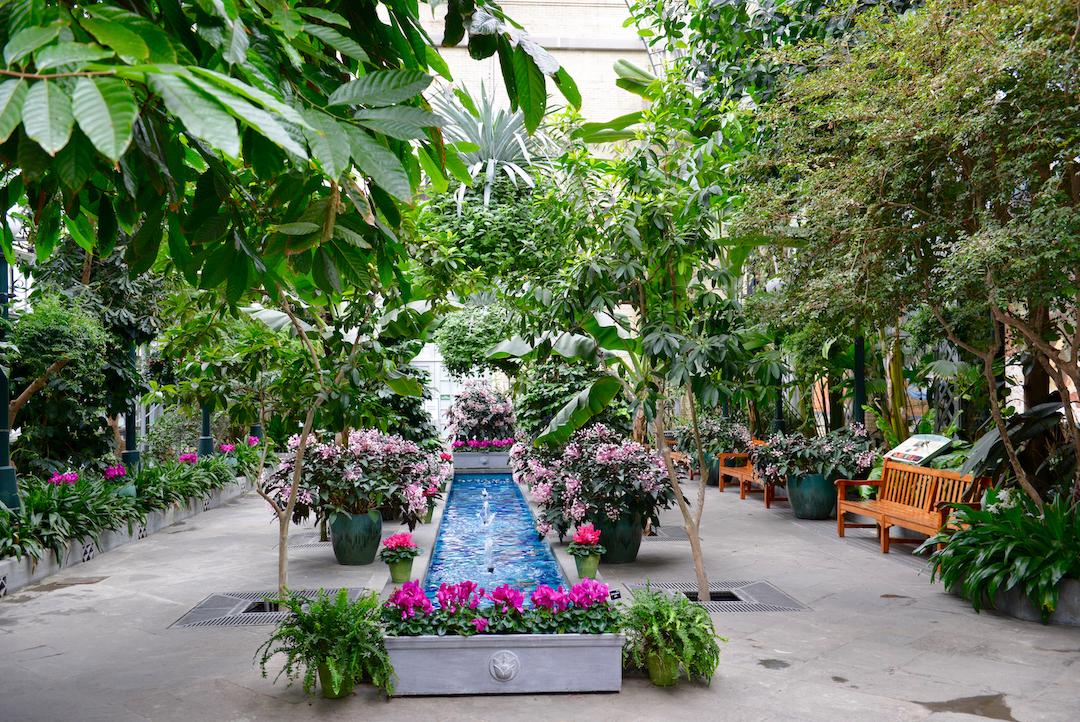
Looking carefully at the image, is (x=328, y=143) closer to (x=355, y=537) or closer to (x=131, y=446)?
(x=355, y=537)

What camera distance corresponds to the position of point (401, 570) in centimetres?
804

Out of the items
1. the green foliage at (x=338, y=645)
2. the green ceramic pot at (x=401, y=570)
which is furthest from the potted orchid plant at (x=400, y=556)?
the green foliage at (x=338, y=645)

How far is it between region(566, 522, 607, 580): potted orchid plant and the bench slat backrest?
3.41 metres

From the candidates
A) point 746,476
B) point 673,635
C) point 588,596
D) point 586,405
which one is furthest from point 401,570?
point 746,476

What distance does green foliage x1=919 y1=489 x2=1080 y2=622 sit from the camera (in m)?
6.48

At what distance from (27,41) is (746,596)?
728cm

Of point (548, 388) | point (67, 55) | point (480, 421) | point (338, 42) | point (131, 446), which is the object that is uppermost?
point (338, 42)

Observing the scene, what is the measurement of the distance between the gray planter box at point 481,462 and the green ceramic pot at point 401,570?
13.4 metres

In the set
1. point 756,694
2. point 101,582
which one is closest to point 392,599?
point 756,694

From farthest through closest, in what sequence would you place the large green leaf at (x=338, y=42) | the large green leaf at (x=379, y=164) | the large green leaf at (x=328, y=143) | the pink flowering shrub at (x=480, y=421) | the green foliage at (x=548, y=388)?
1. the pink flowering shrub at (x=480, y=421)
2. the green foliage at (x=548, y=388)
3. the large green leaf at (x=338, y=42)
4. the large green leaf at (x=379, y=164)
5. the large green leaf at (x=328, y=143)

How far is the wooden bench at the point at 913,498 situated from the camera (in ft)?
28.4

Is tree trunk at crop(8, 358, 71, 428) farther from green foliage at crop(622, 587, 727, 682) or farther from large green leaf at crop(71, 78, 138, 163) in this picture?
large green leaf at crop(71, 78, 138, 163)

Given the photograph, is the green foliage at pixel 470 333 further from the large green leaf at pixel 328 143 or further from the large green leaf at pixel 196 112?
the large green leaf at pixel 196 112

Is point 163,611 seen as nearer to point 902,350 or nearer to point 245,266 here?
point 245,266
